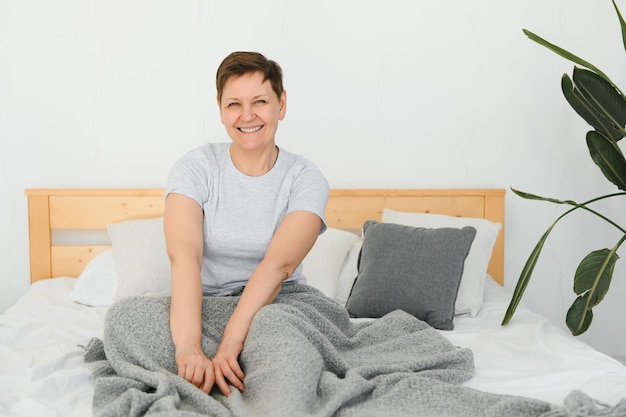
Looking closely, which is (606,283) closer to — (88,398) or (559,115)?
(559,115)

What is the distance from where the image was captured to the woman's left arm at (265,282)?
1.52m

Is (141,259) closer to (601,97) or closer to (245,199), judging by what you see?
(245,199)

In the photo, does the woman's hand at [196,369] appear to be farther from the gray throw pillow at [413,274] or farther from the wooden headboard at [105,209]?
the wooden headboard at [105,209]

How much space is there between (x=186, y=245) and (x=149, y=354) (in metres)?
0.30

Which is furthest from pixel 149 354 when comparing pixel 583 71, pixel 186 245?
pixel 583 71

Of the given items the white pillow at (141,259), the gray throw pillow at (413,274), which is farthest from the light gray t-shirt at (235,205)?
the white pillow at (141,259)

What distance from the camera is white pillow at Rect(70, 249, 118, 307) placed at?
2.56 metres

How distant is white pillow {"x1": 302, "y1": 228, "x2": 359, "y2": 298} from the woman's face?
865mm

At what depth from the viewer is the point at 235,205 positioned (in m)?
1.90

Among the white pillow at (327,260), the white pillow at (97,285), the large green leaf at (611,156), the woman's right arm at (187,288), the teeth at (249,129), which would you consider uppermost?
the teeth at (249,129)

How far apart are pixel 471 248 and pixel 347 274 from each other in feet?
1.48

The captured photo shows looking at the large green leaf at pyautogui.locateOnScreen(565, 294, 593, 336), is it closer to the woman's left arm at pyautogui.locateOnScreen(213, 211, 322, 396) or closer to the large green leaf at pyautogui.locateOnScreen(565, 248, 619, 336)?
the large green leaf at pyautogui.locateOnScreen(565, 248, 619, 336)

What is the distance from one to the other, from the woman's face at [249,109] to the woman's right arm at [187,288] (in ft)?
0.71

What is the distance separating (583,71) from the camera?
2.42 metres
